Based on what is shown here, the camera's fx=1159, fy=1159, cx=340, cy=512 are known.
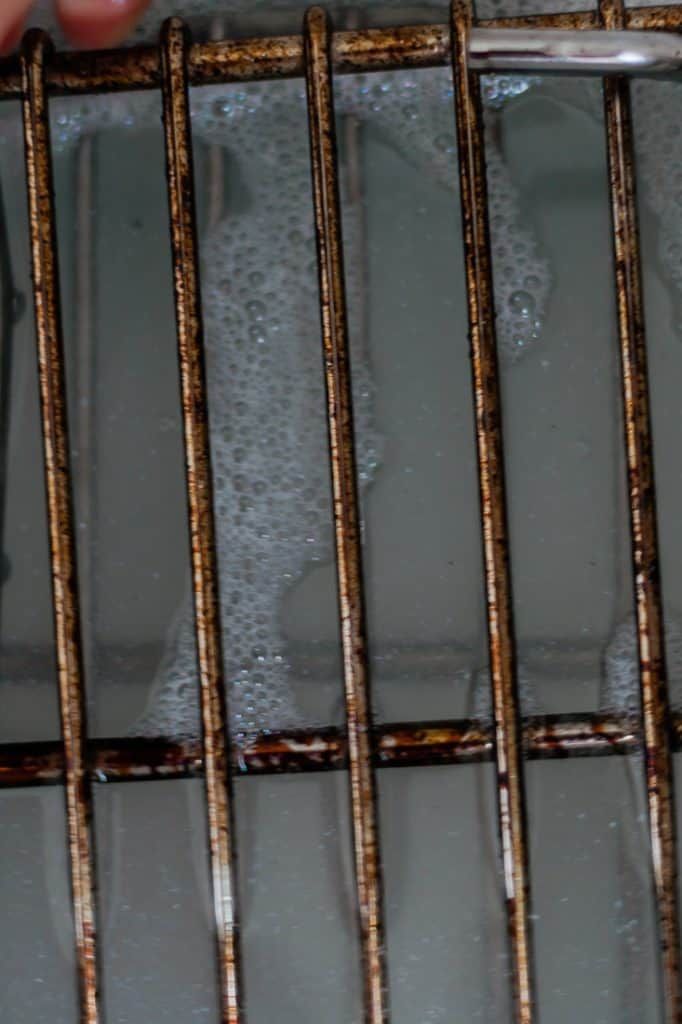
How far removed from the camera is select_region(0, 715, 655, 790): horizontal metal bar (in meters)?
0.58

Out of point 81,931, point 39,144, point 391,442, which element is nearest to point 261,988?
point 81,931

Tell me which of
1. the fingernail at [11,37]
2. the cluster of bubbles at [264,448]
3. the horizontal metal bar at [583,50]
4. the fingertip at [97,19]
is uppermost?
the fingertip at [97,19]

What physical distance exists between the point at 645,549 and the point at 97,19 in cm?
39

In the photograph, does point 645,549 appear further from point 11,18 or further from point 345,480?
point 11,18

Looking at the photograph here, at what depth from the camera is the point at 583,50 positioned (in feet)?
1.76

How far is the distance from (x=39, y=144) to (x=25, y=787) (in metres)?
0.32

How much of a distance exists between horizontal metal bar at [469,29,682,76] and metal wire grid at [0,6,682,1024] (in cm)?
2

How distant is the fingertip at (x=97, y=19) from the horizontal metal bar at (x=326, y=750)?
36 cm

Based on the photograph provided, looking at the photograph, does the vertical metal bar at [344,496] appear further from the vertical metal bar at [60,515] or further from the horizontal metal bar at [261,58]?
the vertical metal bar at [60,515]

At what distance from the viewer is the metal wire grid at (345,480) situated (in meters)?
0.55

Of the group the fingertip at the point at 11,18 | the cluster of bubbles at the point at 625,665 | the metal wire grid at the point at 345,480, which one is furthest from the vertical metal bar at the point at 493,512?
the fingertip at the point at 11,18

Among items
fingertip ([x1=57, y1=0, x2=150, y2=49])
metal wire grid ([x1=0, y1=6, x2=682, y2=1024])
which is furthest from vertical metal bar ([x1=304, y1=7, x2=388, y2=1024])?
fingertip ([x1=57, y1=0, x2=150, y2=49])

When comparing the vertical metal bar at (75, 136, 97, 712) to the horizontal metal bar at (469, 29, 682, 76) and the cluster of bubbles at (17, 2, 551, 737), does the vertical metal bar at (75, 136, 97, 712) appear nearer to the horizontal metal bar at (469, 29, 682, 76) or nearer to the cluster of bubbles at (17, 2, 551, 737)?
the cluster of bubbles at (17, 2, 551, 737)

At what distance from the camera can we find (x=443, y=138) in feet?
2.13
